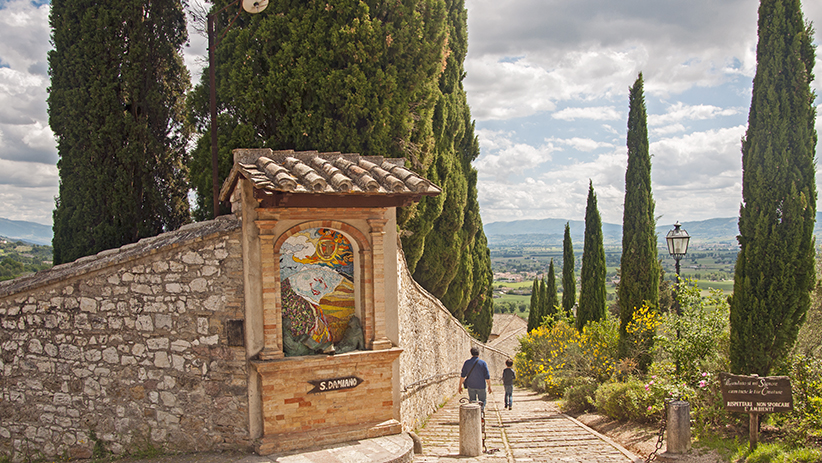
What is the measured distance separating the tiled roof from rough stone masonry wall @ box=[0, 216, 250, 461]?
951 millimetres

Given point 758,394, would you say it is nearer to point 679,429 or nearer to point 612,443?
point 679,429

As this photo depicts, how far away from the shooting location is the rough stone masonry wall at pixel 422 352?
8.59m

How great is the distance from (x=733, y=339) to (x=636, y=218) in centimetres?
547

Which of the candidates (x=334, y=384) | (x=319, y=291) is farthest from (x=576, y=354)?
(x=319, y=291)

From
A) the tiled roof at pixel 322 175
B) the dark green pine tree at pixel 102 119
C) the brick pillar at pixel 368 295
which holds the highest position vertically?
the dark green pine tree at pixel 102 119

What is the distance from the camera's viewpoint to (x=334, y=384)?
22.9 ft

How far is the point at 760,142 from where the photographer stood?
26.0ft

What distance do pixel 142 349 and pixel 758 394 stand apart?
7901 mm

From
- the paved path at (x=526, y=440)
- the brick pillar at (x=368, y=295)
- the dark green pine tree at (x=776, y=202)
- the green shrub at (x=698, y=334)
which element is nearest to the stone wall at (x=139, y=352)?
the brick pillar at (x=368, y=295)

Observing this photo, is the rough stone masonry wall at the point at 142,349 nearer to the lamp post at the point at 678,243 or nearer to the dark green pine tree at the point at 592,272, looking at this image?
the lamp post at the point at 678,243

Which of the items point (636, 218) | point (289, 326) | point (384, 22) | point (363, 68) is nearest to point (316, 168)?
point (289, 326)

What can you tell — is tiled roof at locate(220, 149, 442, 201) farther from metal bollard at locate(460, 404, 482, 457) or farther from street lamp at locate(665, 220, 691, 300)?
street lamp at locate(665, 220, 691, 300)

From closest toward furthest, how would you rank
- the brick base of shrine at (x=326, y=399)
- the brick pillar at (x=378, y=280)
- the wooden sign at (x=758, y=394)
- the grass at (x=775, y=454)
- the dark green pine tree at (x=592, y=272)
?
the grass at (x=775, y=454) < the wooden sign at (x=758, y=394) < the brick base of shrine at (x=326, y=399) < the brick pillar at (x=378, y=280) < the dark green pine tree at (x=592, y=272)

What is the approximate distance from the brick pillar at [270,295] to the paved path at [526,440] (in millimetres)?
2472
